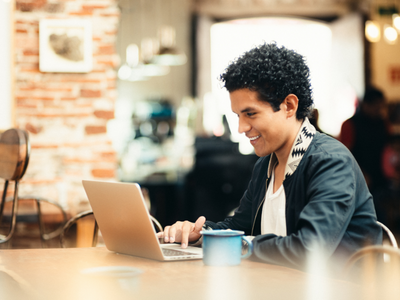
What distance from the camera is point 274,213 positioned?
5.38ft

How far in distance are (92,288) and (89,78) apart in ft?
8.04

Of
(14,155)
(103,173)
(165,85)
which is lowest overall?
(103,173)

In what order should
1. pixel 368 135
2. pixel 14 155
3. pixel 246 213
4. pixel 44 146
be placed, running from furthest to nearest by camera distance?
pixel 368 135 < pixel 44 146 < pixel 14 155 < pixel 246 213

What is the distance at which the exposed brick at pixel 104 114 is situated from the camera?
11.0ft

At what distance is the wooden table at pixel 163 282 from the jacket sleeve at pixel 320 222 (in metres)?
0.05

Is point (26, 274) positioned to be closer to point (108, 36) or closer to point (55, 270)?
point (55, 270)

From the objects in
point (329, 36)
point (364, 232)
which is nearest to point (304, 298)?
point (364, 232)

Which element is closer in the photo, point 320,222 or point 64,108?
point 320,222

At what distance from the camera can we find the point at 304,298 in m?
0.97

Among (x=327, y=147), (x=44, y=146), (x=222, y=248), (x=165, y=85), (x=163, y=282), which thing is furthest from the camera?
(x=165, y=85)

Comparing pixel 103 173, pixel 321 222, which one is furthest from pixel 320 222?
pixel 103 173

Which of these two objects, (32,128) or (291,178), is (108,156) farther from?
(291,178)

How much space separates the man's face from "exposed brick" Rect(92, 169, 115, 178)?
185 centimetres

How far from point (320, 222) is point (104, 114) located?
2.26 metres
